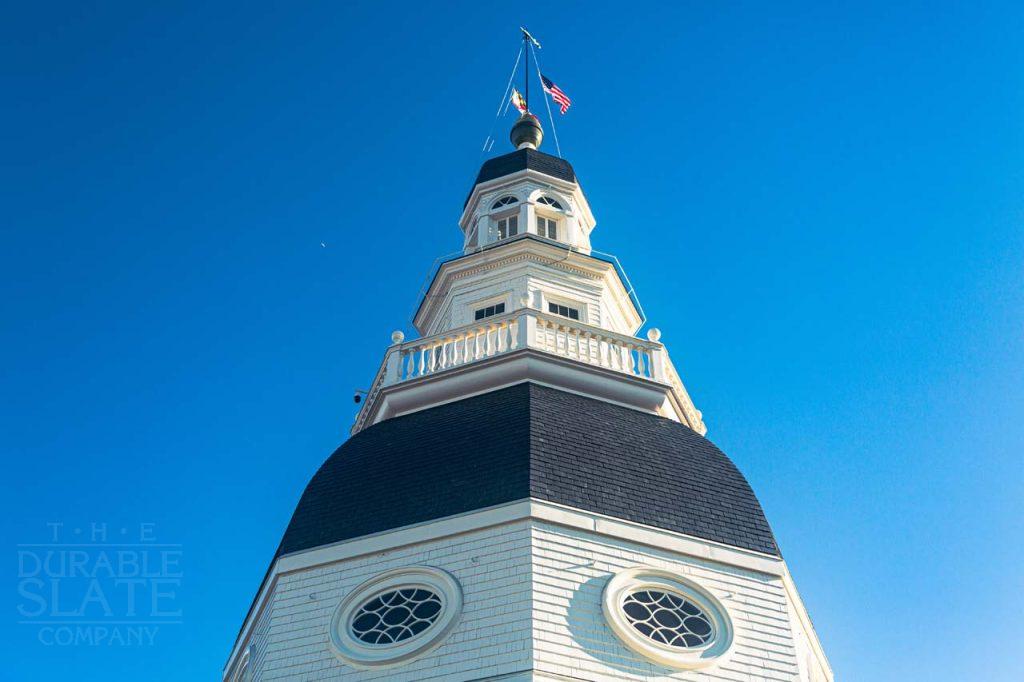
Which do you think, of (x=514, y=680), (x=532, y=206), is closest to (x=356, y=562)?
(x=514, y=680)

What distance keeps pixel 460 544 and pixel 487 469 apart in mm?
1486

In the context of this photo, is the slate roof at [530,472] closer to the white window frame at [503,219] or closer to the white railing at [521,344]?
the white railing at [521,344]

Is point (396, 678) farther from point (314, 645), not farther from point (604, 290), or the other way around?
point (604, 290)

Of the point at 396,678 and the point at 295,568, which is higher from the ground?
the point at 295,568

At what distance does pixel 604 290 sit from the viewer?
1014 inches

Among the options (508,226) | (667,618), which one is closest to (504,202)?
(508,226)

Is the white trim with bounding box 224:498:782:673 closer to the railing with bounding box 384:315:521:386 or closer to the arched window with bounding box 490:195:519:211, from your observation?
the railing with bounding box 384:315:521:386

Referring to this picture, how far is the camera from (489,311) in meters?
25.3

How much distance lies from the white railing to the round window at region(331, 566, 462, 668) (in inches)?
194

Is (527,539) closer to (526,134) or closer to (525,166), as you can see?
(525,166)

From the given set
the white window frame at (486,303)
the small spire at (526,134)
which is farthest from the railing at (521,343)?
the small spire at (526,134)

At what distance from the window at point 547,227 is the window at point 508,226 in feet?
1.70

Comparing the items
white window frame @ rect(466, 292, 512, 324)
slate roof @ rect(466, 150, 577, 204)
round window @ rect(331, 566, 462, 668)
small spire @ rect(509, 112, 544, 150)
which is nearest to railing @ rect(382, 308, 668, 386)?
white window frame @ rect(466, 292, 512, 324)

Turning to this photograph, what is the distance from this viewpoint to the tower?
16703 mm
